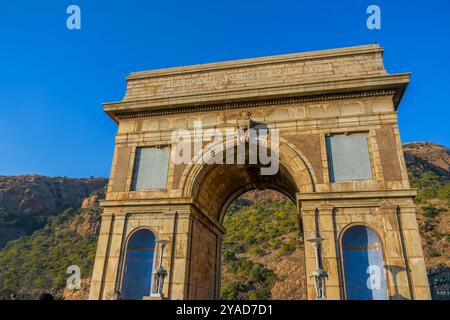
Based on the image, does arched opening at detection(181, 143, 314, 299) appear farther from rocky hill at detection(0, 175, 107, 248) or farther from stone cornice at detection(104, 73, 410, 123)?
rocky hill at detection(0, 175, 107, 248)

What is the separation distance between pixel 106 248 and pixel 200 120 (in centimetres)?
683

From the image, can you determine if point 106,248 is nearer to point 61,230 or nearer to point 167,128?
point 167,128

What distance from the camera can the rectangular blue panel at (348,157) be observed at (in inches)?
510

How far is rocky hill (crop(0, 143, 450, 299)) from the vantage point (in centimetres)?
4256

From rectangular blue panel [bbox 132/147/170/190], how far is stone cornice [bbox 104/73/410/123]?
1.90 meters

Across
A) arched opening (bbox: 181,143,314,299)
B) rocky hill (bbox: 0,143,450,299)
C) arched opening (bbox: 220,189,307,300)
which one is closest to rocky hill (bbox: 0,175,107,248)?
rocky hill (bbox: 0,143,450,299)

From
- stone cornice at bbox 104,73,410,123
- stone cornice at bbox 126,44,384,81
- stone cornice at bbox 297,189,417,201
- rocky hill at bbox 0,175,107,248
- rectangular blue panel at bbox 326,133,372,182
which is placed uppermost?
rocky hill at bbox 0,175,107,248

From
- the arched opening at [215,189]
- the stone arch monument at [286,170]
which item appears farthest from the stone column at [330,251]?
the arched opening at [215,189]

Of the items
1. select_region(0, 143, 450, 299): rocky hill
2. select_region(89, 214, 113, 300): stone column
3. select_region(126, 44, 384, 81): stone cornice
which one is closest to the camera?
select_region(89, 214, 113, 300): stone column

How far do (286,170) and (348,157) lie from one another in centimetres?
269

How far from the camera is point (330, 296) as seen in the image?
1114cm

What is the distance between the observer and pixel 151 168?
14.9m

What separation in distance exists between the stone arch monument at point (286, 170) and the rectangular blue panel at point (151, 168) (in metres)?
0.05
